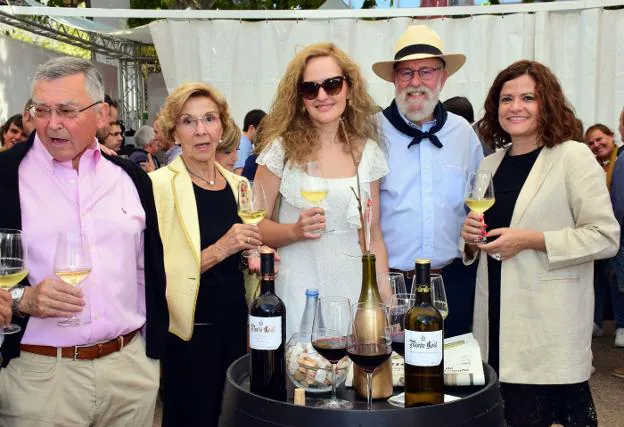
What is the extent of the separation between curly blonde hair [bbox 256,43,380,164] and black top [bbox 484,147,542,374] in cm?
59

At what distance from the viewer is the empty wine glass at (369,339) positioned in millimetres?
1758

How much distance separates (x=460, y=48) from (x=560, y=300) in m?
5.23

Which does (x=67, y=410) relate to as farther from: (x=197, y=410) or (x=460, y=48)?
(x=460, y=48)

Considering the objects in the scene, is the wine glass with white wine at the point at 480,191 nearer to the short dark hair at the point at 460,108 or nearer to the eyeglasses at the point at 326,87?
the eyeglasses at the point at 326,87

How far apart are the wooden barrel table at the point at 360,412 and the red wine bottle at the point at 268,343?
0.05 m

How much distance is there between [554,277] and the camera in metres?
2.92

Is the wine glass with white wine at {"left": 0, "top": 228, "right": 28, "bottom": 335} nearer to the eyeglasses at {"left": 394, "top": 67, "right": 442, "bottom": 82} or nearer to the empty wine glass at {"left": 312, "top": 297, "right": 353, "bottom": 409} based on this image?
the empty wine glass at {"left": 312, "top": 297, "right": 353, "bottom": 409}


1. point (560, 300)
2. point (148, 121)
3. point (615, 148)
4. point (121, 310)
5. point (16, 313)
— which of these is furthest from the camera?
point (148, 121)

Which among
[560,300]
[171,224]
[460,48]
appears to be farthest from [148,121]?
[560,300]

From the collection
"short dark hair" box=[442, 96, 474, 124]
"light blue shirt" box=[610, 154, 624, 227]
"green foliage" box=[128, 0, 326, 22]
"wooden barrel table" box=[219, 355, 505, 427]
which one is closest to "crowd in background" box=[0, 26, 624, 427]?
"wooden barrel table" box=[219, 355, 505, 427]

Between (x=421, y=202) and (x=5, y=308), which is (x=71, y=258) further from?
(x=421, y=202)

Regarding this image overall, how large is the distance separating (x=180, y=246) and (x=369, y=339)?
140 centimetres

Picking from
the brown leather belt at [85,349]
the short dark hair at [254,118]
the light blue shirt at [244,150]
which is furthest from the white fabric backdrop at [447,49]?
the brown leather belt at [85,349]

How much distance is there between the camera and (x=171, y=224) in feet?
9.96
